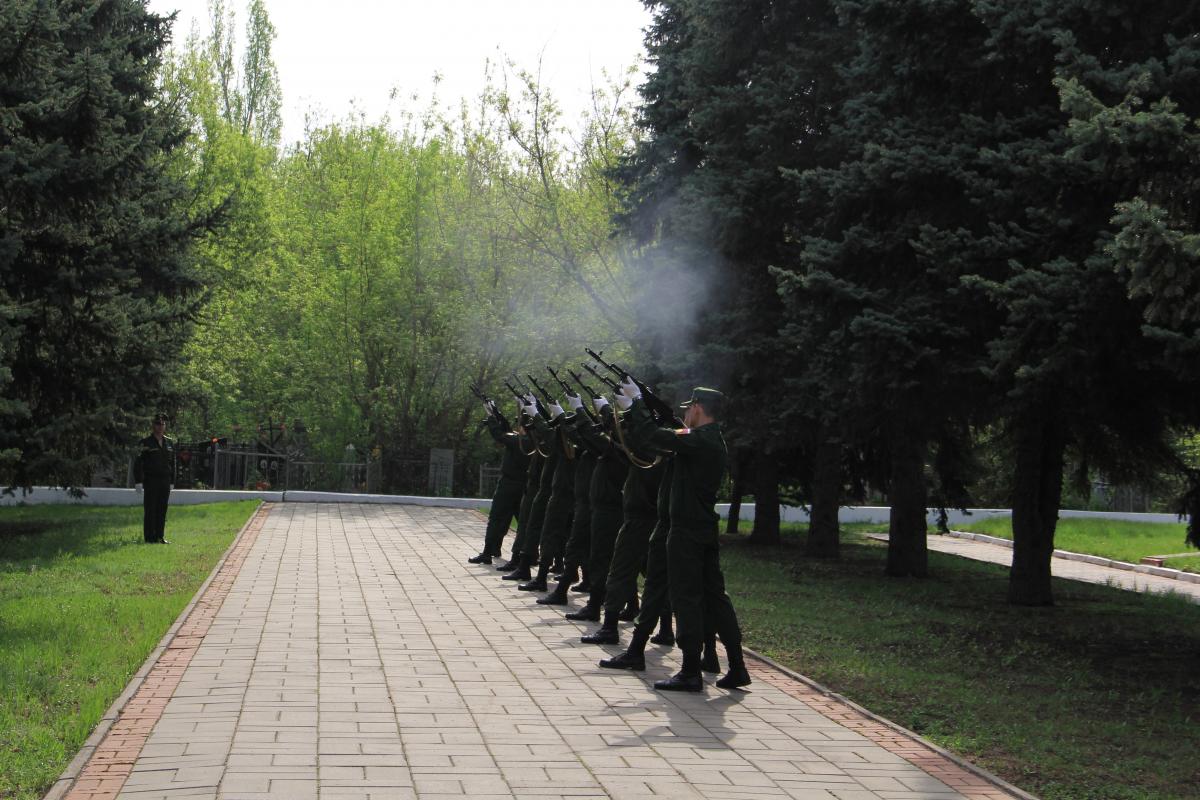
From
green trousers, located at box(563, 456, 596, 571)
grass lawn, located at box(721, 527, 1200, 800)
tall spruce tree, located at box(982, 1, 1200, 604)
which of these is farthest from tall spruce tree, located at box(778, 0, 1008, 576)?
green trousers, located at box(563, 456, 596, 571)

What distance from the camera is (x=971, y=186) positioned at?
1233 cm

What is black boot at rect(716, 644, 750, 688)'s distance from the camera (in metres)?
9.00

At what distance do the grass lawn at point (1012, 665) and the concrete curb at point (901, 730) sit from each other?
14 centimetres

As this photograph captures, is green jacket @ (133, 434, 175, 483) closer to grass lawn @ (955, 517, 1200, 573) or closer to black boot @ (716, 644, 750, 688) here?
black boot @ (716, 644, 750, 688)

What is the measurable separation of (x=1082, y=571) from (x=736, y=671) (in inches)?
698

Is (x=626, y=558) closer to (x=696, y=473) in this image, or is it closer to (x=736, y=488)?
(x=696, y=473)

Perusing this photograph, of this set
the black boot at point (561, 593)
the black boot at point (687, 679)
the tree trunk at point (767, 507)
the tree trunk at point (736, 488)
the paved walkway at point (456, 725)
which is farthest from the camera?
the tree trunk at point (736, 488)

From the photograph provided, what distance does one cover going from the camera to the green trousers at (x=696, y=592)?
29.2ft

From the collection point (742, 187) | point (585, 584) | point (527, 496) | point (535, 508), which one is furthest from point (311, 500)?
point (585, 584)

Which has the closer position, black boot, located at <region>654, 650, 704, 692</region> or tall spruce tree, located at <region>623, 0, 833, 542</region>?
black boot, located at <region>654, 650, 704, 692</region>

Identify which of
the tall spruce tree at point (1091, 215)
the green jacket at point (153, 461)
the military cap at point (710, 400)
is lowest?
the green jacket at point (153, 461)

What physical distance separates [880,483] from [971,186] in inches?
532

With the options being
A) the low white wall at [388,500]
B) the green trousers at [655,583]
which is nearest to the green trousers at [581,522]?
the green trousers at [655,583]

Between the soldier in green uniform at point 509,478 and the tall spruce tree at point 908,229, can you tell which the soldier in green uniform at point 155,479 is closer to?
the soldier in green uniform at point 509,478
